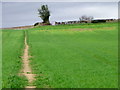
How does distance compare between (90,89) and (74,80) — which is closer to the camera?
(90,89)

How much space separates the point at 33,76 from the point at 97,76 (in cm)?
374

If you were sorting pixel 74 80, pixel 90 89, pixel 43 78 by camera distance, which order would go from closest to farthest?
pixel 90 89 → pixel 74 80 → pixel 43 78

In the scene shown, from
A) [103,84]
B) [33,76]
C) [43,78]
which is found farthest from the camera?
[33,76]

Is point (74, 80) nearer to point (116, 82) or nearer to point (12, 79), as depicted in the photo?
point (116, 82)

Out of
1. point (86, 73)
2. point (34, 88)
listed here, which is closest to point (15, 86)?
point (34, 88)

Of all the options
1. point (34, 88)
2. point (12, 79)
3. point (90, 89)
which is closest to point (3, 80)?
point (12, 79)

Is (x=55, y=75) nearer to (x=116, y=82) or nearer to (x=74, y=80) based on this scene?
(x=74, y=80)

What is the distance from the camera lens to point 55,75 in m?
18.6

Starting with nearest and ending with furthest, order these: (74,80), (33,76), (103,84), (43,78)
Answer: (103,84)
(74,80)
(43,78)
(33,76)

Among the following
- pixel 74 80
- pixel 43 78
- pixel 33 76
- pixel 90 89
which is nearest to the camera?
pixel 90 89

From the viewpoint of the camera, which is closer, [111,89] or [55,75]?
[111,89]

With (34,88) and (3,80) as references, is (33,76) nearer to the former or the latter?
(3,80)

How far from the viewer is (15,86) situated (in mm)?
15047

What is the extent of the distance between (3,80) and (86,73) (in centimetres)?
524
